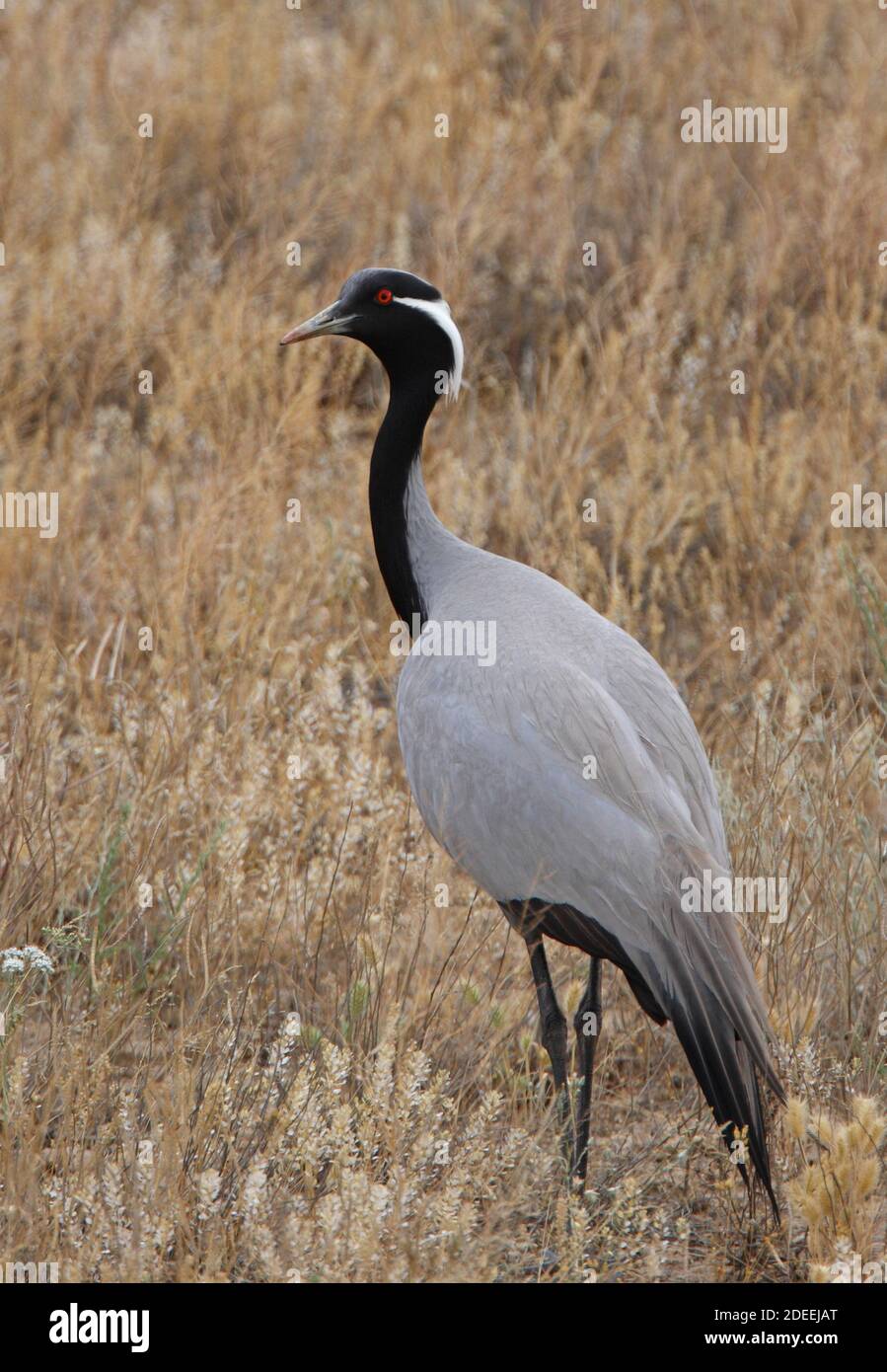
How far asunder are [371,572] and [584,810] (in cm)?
269

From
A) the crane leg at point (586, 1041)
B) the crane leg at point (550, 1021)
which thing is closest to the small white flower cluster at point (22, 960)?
the crane leg at point (550, 1021)

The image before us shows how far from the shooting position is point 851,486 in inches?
249

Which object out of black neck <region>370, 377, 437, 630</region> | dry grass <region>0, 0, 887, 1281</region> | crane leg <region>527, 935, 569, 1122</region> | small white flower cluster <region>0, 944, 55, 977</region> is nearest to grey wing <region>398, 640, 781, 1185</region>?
crane leg <region>527, 935, 569, 1122</region>

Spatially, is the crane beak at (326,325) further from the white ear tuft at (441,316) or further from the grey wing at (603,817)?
the grey wing at (603,817)

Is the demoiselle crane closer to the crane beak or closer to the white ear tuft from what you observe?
the white ear tuft

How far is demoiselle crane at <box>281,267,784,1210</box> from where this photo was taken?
344 centimetres

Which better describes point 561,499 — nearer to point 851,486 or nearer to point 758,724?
point 851,486

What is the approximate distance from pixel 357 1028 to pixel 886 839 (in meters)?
1.83

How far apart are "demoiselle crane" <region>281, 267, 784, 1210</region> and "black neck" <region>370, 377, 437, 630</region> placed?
298 millimetres

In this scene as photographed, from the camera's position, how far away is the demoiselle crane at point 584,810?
344 centimetres

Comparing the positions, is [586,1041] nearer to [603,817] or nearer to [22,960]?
[603,817]

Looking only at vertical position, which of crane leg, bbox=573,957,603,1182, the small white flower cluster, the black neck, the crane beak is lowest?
crane leg, bbox=573,957,603,1182

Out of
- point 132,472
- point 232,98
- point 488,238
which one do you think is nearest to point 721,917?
point 132,472

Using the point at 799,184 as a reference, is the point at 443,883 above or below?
below
